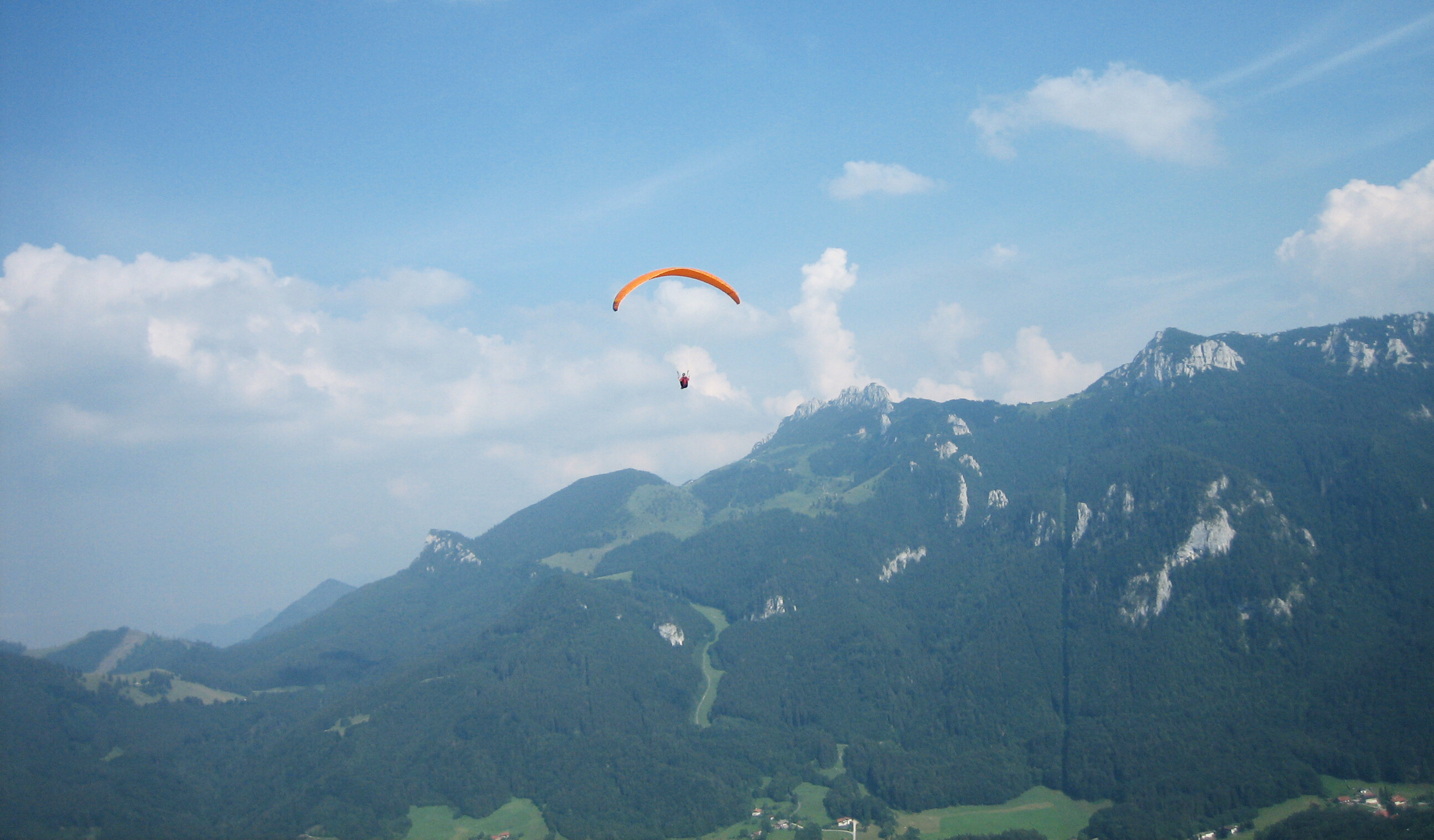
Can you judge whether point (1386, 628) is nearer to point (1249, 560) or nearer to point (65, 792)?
point (1249, 560)

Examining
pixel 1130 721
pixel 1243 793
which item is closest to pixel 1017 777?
pixel 1130 721

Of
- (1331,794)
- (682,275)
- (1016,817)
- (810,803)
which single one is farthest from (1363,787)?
(682,275)

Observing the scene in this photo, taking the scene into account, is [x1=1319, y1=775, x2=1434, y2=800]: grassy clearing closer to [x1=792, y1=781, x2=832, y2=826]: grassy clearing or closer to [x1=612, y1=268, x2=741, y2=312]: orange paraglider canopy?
[x1=792, y1=781, x2=832, y2=826]: grassy clearing

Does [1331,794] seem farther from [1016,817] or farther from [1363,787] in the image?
[1016,817]

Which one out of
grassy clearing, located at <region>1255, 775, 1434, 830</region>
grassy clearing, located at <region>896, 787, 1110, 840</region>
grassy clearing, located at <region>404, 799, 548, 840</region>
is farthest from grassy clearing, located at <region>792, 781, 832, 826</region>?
grassy clearing, located at <region>1255, 775, 1434, 830</region>

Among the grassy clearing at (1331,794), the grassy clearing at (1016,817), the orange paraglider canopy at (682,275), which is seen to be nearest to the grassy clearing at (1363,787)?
the grassy clearing at (1331,794)

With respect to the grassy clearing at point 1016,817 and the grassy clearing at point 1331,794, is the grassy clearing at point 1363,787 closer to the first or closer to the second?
the grassy clearing at point 1331,794

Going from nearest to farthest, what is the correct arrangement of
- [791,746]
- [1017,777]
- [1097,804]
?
[1097,804]
[1017,777]
[791,746]
